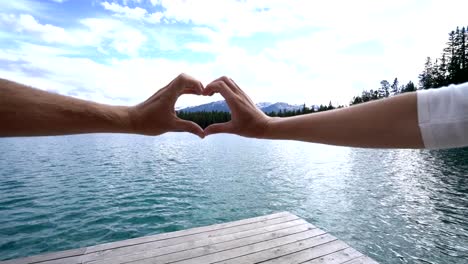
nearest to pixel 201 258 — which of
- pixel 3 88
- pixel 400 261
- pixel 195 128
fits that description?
pixel 195 128

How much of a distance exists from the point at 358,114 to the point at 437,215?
1012 cm

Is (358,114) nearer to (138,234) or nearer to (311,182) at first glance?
(138,234)

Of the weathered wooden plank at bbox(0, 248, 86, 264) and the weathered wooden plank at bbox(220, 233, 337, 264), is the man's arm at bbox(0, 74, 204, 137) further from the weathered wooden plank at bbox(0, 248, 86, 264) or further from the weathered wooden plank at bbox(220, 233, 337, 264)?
the weathered wooden plank at bbox(0, 248, 86, 264)

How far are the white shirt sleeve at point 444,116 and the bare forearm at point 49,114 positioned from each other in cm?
151

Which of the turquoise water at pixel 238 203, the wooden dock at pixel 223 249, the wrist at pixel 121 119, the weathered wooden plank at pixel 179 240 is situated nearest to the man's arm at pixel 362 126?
the wrist at pixel 121 119

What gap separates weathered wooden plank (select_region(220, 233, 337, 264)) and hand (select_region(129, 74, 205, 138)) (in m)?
2.16

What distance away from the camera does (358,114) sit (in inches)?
41.8

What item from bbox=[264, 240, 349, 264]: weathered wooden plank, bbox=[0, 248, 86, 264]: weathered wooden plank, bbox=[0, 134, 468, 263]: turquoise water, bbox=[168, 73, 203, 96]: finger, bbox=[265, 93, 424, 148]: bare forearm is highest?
bbox=[168, 73, 203, 96]: finger

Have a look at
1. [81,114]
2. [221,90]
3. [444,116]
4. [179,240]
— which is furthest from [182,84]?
[179,240]

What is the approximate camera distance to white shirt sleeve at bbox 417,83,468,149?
0.84 m

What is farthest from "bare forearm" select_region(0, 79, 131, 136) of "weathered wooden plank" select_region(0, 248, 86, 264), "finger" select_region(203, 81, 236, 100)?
"weathered wooden plank" select_region(0, 248, 86, 264)

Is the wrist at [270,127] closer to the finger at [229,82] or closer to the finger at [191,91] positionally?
the finger at [229,82]

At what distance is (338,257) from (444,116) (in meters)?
3.23

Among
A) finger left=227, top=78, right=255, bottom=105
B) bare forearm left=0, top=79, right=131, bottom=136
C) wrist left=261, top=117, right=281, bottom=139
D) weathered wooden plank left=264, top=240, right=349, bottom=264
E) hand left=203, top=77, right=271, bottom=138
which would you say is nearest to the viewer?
bare forearm left=0, top=79, right=131, bottom=136
